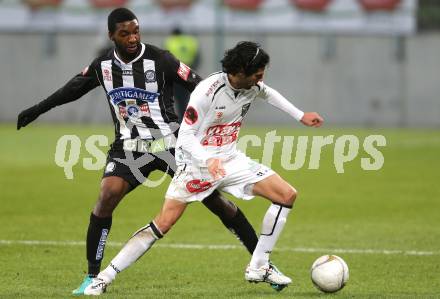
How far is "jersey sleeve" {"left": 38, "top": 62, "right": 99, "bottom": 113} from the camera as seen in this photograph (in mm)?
8641

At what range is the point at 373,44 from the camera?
29.1 m

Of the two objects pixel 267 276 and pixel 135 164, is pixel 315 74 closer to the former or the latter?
pixel 135 164

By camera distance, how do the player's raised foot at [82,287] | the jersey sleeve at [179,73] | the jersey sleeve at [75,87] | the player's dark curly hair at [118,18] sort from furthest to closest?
the jersey sleeve at [75,87] < the jersey sleeve at [179,73] < the player's dark curly hair at [118,18] < the player's raised foot at [82,287]

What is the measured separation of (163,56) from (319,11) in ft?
67.2

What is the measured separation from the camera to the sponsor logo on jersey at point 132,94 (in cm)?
848

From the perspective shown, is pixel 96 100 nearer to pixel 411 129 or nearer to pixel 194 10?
pixel 194 10

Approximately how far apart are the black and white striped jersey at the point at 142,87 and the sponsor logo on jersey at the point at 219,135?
0.40m

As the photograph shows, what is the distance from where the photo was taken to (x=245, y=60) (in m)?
8.04

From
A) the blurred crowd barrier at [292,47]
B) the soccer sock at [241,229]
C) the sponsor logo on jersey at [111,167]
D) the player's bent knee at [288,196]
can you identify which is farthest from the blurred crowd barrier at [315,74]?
the player's bent knee at [288,196]

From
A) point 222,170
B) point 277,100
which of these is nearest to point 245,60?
point 277,100

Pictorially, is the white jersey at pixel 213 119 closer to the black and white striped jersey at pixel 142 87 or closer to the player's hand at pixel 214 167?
the player's hand at pixel 214 167

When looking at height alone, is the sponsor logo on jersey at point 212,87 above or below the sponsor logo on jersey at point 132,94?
above

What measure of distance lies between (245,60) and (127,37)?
3.14ft

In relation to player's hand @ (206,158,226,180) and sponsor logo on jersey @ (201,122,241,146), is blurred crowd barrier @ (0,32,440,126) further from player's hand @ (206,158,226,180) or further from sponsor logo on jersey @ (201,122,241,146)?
player's hand @ (206,158,226,180)
